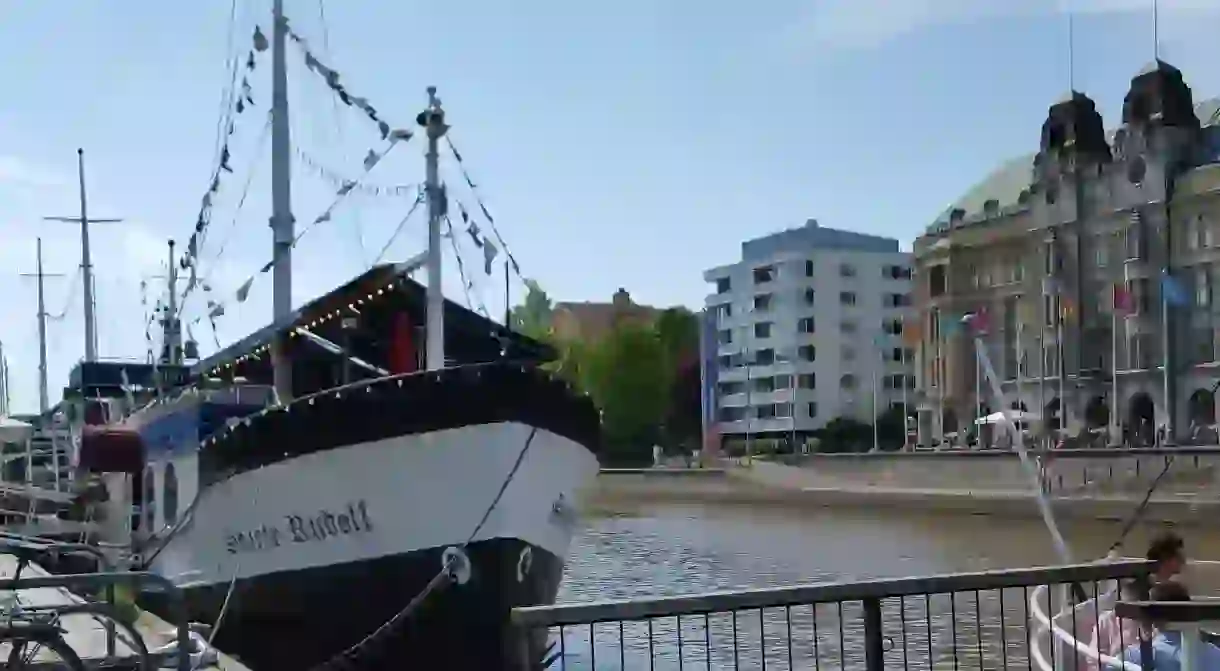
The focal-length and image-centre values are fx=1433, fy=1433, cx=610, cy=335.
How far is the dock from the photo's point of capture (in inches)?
375

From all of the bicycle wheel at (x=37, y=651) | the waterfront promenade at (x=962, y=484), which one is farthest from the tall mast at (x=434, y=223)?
the waterfront promenade at (x=962, y=484)

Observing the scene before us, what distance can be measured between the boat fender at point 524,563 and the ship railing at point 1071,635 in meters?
4.93

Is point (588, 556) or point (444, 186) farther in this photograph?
point (588, 556)

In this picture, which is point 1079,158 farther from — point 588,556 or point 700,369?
point 588,556

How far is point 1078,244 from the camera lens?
8069 centimetres

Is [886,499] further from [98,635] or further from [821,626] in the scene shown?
[98,635]

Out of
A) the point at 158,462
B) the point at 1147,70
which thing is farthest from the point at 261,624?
the point at 1147,70

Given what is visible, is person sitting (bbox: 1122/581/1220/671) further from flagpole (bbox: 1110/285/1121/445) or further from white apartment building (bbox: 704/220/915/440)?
white apartment building (bbox: 704/220/915/440)

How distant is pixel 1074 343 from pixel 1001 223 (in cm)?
1134

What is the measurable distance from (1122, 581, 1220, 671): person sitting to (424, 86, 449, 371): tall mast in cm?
907

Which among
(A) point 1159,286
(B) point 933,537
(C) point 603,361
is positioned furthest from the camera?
(C) point 603,361

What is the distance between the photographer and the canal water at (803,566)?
19.4 m

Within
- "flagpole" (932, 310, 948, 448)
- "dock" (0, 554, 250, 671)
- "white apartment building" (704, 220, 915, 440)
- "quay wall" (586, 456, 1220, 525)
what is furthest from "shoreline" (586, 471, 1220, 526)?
"white apartment building" (704, 220, 915, 440)

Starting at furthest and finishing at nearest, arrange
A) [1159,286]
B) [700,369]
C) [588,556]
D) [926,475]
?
1. [700,369]
2. [1159,286]
3. [926,475]
4. [588,556]
